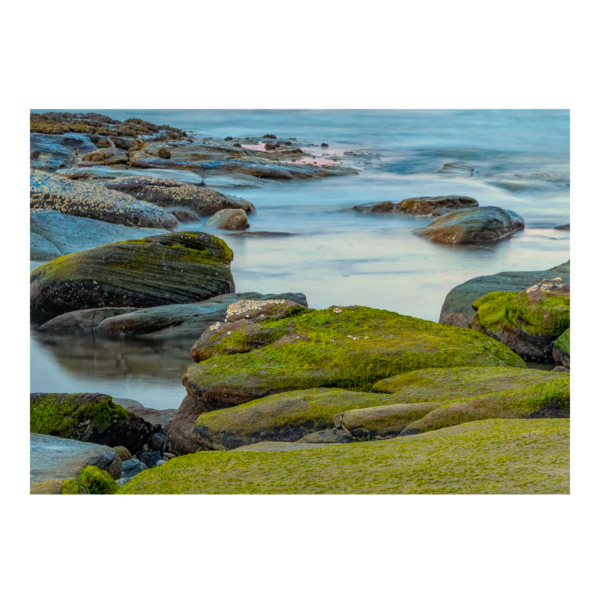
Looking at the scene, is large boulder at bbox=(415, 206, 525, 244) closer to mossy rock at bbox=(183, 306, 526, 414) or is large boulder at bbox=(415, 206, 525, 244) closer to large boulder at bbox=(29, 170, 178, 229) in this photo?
mossy rock at bbox=(183, 306, 526, 414)

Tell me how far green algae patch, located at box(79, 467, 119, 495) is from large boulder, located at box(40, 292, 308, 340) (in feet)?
5.53

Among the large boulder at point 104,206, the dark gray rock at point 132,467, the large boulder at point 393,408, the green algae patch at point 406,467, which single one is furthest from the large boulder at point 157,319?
the green algae patch at point 406,467

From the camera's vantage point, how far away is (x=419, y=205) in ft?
17.5

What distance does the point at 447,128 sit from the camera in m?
4.55

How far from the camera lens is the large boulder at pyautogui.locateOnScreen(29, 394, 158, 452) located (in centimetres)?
465

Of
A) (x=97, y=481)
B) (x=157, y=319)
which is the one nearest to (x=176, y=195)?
(x=157, y=319)

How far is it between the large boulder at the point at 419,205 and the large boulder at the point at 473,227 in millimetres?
83

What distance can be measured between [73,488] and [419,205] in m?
3.15

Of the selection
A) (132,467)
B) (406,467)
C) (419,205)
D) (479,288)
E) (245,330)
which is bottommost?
(132,467)

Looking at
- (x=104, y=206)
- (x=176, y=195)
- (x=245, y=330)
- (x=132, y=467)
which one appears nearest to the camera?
(x=132, y=467)

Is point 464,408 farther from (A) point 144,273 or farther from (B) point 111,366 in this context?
(A) point 144,273

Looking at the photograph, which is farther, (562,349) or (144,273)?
(144,273)

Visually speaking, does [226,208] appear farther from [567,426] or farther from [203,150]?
[567,426]

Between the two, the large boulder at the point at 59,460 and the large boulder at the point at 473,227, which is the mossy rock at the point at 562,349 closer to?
the large boulder at the point at 473,227
